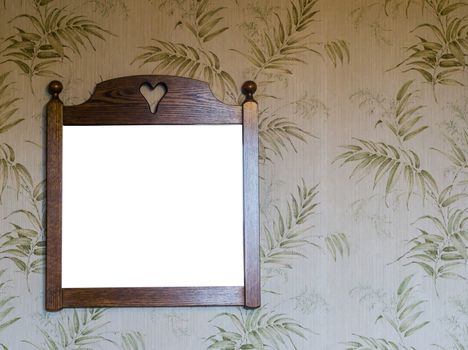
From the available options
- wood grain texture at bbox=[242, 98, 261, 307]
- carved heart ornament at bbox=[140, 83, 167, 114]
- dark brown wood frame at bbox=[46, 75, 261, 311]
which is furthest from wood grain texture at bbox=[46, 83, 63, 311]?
wood grain texture at bbox=[242, 98, 261, 307]

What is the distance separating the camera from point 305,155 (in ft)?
6.44

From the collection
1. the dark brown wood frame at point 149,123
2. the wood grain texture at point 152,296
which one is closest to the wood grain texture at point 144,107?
the dark brown wood frame at point 149,123

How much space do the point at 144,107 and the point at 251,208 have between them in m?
0.40

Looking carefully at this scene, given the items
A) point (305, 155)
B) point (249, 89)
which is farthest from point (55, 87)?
point (305, 155)

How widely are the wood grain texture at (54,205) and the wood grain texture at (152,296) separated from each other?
36mm

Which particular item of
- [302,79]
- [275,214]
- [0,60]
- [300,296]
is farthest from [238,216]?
[0,60]

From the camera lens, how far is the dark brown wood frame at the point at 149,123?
1911 mm

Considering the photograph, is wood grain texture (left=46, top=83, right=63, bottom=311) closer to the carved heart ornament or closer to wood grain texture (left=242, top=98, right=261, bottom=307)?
the carved heart ornament

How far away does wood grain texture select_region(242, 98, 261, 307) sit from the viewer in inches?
75.3

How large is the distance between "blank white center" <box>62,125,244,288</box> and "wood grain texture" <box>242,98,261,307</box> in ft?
0.07

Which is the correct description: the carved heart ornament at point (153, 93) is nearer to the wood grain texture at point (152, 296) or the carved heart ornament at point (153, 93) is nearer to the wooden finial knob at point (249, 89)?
the wooden finial knob at point (249, 89)

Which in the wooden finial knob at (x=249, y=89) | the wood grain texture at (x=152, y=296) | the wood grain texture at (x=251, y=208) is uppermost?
the wooden finial knob at (x=249, y=89)

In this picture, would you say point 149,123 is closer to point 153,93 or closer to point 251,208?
point 153,93

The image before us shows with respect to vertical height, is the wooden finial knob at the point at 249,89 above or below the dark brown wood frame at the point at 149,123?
above
